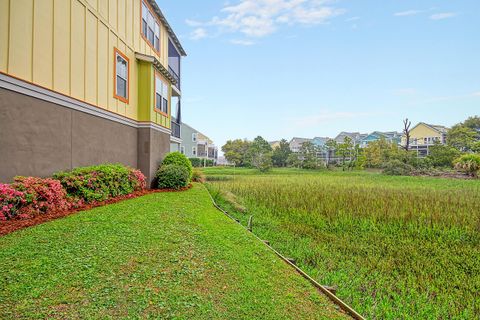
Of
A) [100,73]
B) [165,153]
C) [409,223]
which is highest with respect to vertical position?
[100,73]

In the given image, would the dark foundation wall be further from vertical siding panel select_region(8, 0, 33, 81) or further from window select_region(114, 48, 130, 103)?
window select_region(114, 48, 130, 103)

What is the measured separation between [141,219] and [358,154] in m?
38.5

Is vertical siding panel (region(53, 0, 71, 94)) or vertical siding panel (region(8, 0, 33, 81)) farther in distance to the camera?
vertical siding panel (region(53, 0, 71, 94))

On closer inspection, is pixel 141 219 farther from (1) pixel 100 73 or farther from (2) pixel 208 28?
(2) pixel 208 28

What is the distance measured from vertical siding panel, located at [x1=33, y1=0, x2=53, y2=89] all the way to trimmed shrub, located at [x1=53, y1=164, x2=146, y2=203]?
2.17 m

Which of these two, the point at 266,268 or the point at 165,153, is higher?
the point at 165,153

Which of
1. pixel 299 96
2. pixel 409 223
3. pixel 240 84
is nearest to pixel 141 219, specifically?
pixel 409 223

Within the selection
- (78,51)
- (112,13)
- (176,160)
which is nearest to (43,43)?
(78,51)

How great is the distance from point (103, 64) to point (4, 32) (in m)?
3.60

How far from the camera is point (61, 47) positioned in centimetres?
634

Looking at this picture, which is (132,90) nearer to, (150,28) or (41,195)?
(150,28)

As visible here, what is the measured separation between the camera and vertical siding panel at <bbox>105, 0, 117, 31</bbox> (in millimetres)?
8552

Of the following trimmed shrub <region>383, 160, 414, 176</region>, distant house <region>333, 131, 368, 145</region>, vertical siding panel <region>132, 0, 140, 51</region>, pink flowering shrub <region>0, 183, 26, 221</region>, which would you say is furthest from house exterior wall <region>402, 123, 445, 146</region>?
pink flowering shrub <region>0, 183, 26, 221</region>

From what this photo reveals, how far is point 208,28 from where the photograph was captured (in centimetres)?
1616
